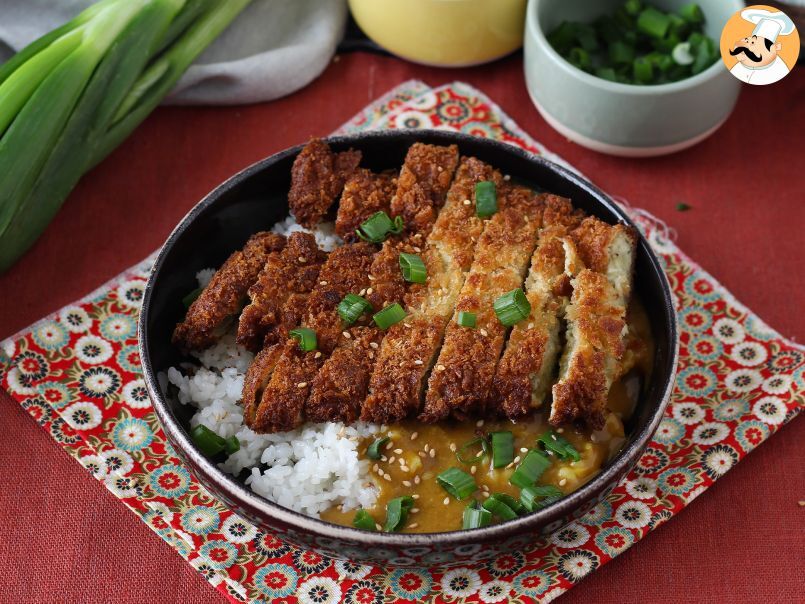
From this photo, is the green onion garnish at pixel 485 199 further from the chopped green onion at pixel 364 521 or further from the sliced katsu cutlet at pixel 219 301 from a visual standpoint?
the chopped green onion at pixel 364 521

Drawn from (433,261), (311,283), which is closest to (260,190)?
(311,283)

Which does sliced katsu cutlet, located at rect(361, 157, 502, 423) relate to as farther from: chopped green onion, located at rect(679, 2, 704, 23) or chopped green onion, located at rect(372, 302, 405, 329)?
chopped green onion, located at rect(679, 2, 704, 23)

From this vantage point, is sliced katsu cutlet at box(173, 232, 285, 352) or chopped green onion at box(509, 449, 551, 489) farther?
sliced katsu cutlet at box(173, 232, 285, 352)

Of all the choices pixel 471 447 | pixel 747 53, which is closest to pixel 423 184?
pixel 471 447

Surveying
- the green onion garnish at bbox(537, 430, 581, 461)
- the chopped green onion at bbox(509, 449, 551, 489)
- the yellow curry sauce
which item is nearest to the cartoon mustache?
the yellow curry sauce

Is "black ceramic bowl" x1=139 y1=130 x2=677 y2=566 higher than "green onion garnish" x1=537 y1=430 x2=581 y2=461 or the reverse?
higher

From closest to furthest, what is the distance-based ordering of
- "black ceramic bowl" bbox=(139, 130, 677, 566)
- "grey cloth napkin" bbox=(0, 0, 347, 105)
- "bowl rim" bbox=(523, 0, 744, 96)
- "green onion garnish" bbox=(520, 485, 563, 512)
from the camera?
"black ceramic bowl" bbox=(139, 130, 677, 566) → "green onion garnish" bbox=(520, 485, 563, 512) → "bowl rim" bbox=(523, 0, 744, 96) → "grey cloth napkin" bbox=(0, 0, 347, 105)
